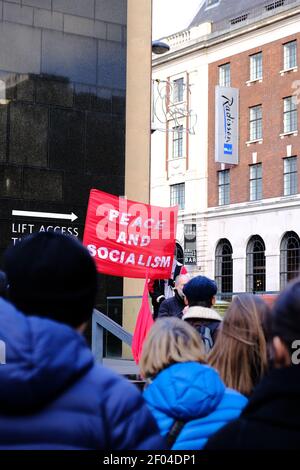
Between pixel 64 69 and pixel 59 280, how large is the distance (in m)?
12.3

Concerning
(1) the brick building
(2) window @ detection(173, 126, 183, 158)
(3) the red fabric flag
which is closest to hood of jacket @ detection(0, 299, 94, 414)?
(3) the red fabric flag

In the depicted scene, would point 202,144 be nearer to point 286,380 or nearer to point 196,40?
point 196,40

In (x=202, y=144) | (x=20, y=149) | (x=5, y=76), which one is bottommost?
(x=20, y=149)

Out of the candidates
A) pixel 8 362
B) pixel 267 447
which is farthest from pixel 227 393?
pixel 8 362

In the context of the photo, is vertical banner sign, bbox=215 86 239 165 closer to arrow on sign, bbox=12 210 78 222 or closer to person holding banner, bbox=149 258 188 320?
arrow on sign, bbox=12 210 78 222

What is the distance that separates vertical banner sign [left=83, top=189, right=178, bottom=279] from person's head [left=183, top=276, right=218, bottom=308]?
2801 millimetres

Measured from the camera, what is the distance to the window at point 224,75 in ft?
168

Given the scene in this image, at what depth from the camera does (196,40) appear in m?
52.9

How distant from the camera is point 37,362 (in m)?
1.97

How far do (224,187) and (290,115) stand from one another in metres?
6.43

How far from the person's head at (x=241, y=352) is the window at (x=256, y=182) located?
4465 centimetres

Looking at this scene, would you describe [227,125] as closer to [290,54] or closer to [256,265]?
[290,54]

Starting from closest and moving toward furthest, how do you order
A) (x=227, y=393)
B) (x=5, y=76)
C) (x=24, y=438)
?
(x=24, y=438), (x=227, y=393), (x=5, y=76)

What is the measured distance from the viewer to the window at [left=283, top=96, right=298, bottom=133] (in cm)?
4625
